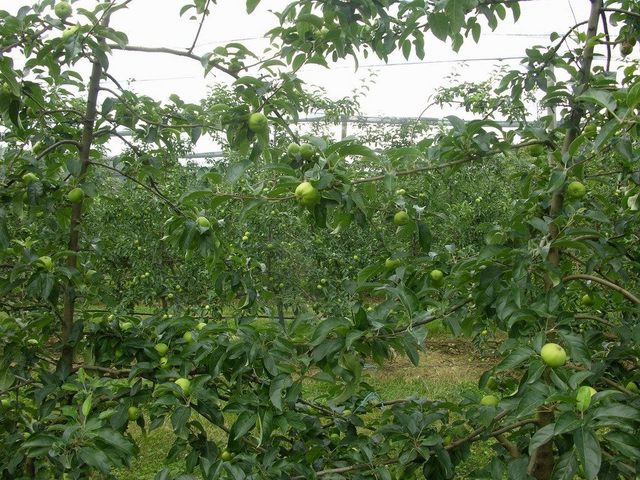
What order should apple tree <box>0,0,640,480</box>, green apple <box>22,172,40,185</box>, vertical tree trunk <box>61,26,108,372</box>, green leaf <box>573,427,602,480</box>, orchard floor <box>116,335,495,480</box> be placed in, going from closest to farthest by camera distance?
green leaf <box>573,427,602,480</box>
apple tree <box>0,0,640,480</box>
green apple <box>22,172,40,185</box>
vertical tree trunk <box>61,26,108,372</box>
orchard floor <box>116,335,495,480</box>

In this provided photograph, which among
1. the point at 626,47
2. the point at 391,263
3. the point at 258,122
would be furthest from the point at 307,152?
the point at 626,47

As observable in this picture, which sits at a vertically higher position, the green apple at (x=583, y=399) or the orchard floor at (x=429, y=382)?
the green apple at (x=583, y=399)

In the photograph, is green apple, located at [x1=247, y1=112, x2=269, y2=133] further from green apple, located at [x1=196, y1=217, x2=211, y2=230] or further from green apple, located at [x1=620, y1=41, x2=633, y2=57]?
green apple, located at [x1=620, y1=41, x2=633, y2=57]

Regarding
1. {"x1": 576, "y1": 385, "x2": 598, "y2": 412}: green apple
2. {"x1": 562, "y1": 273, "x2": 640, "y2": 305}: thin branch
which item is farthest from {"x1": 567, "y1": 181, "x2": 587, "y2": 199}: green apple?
{"x1": 576, "y1": 385, "x2": 598, "y2": 412}: green apple

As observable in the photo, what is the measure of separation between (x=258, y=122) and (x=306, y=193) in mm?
257

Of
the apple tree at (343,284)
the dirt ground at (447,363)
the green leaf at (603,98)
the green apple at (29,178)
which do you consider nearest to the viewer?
A: the green leaf at (603,98)

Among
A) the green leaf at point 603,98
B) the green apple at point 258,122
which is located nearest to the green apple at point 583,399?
the green leaf at point 603,98

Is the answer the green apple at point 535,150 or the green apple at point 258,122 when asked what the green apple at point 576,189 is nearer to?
the green apple at point 535,150

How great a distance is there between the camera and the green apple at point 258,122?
1.33 meters

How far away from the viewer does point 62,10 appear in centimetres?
150

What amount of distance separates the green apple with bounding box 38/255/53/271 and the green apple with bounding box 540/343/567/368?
3.99 ft

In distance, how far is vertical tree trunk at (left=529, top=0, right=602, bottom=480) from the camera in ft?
4.66

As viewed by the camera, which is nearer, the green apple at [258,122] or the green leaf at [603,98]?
the green leaf at [603,98]

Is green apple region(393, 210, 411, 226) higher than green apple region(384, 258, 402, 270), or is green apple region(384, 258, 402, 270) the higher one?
green apple region(393, 210, 411, 226)
